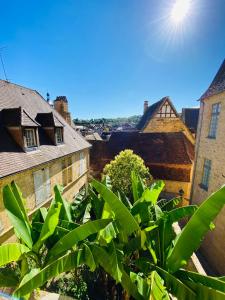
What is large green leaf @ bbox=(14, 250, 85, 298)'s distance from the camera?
347 cm

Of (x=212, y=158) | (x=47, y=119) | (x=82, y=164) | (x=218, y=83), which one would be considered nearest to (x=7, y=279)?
(x=47, y=119)

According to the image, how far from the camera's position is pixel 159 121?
25.3m

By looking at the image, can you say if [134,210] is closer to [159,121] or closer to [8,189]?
[8,189]

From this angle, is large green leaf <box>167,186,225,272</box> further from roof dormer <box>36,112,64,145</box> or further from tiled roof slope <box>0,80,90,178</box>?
roof dormer <box>36,112,64,145</box>

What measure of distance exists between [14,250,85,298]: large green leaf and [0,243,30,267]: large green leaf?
62 centimetres

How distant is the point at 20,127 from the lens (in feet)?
32.1

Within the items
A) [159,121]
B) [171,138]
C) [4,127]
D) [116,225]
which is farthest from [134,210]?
[159,121]

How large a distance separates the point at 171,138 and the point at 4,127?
54.1 ft

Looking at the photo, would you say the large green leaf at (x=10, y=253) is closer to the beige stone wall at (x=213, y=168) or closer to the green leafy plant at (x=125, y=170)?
the green leafy plant at (x=125, y=170)

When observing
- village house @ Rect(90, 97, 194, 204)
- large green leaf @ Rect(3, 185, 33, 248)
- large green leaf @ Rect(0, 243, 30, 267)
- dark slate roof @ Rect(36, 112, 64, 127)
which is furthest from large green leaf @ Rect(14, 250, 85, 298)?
village house @ Rect(90, 97, 194, 204)

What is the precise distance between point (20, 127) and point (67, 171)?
5.69 meters

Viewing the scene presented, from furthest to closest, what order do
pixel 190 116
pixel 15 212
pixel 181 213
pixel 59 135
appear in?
pixel 190 116 → pixel 59 135 → pixel 181 213 → pixel 15 212

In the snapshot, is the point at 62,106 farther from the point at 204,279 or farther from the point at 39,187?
the point at 204,279

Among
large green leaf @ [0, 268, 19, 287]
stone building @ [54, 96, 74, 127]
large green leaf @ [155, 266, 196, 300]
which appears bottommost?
large green leaf @ [0, 268, 19, 287]
